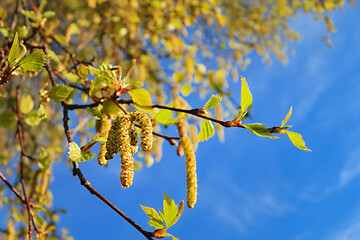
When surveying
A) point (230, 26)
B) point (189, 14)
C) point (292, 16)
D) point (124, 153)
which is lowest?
point (124, 153)

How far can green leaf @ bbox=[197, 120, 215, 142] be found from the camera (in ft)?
3.31

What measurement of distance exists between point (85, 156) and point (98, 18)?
2.63 metres

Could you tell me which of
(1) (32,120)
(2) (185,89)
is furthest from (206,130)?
(2) (185,89)

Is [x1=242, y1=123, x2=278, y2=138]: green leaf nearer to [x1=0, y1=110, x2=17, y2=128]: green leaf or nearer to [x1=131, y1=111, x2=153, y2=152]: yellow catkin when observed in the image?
[x1=131, y1=111, x2=153, y2=152]: yellow catkin

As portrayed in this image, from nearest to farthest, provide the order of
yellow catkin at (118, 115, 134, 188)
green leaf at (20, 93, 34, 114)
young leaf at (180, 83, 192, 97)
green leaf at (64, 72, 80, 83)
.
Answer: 1. yellow catkin at (118, 115, 134, 188)
2. green leaf at (64, 72, 80, 83)
3. green leaf at (20, 93, 34, 114)
4. young leaf at (180, 83, 192, 97)

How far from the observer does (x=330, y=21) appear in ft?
11.5

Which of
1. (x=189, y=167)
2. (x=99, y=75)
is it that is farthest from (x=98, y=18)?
(x=189, y=167)

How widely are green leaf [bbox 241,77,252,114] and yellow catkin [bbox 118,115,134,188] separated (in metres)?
0.29

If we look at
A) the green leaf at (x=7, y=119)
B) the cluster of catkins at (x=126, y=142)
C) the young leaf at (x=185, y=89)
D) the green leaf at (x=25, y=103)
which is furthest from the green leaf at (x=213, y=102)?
the young leaf at (x=185, y=89)

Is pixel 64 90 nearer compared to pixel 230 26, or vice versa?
pixel 64 90

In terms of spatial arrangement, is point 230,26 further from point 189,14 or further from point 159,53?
point 159,53

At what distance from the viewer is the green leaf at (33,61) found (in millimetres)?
924

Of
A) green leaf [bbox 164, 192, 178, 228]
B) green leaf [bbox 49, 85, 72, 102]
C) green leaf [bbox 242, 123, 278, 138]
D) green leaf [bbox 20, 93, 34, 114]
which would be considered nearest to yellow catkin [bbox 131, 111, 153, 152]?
green leaf [bbox 164, 192, 178, 228]

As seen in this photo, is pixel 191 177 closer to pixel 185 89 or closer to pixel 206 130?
pixel 206 130
